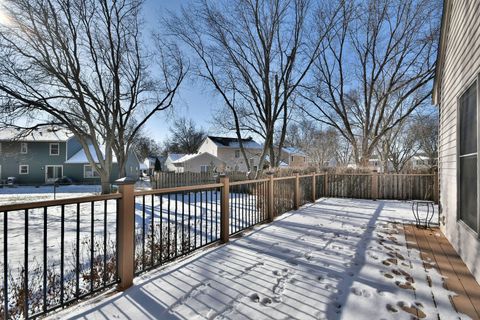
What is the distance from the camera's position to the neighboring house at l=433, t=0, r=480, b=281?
9.28ft

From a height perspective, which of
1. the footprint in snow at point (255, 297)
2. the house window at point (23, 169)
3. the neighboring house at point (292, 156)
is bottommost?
the footprint in snow at point (255, 297)

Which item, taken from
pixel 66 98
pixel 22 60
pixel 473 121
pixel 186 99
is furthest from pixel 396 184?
pixel 22 60

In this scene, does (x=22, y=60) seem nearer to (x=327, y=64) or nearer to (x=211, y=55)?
(x=211, y=55)

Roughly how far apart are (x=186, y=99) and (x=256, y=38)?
19.0ft

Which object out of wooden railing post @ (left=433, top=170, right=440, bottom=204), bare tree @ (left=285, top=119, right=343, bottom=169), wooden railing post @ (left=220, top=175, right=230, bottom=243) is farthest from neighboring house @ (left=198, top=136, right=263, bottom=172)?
wooden railing post @ (left=220, top=175, right=230, bottom=243)

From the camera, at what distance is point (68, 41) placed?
12469 mm

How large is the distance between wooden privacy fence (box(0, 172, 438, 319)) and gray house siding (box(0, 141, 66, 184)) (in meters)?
16.2

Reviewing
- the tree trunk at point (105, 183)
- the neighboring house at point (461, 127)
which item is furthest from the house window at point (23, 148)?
the neighboring house at point (461, 127)

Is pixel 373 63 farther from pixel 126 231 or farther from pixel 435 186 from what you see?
pixel 126 231

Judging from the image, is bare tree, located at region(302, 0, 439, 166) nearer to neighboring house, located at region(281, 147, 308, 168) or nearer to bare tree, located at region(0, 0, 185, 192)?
bare tree, located at region(0, 0, 185, 192)

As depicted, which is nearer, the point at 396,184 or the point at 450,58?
the point at 450,58

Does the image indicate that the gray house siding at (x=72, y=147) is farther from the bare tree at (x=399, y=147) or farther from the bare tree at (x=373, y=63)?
the bare tree at (x=399, y=147)

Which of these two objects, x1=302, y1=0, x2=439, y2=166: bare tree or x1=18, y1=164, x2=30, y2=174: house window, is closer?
x1=302, y1=0, x2=439, y2=166: bare tree

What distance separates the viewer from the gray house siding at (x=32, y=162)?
2222 cm
